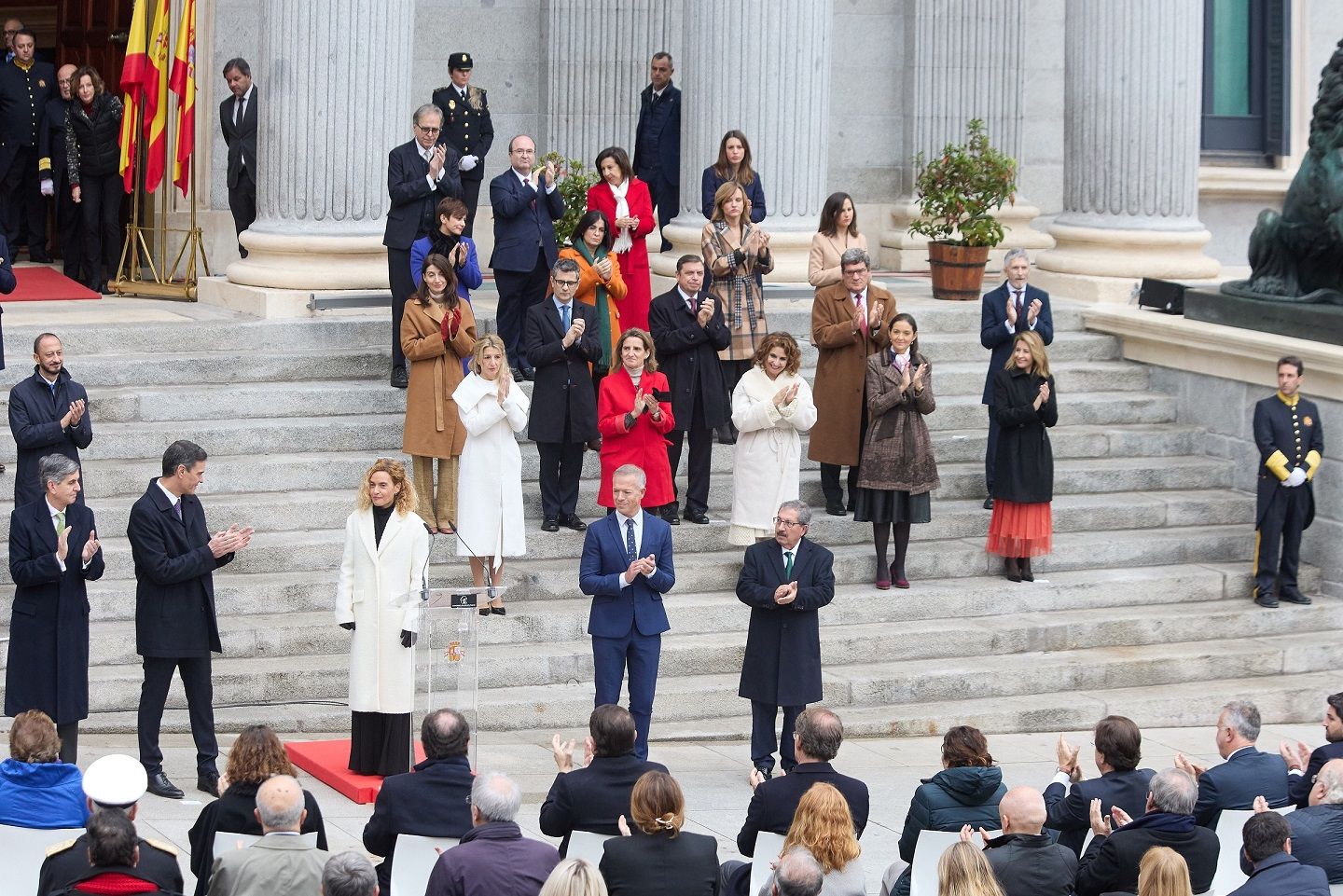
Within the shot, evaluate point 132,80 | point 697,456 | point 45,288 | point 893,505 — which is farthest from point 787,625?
point 45,288

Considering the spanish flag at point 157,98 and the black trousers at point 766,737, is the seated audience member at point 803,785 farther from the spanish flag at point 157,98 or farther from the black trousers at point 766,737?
the spanish flag at point 157,98

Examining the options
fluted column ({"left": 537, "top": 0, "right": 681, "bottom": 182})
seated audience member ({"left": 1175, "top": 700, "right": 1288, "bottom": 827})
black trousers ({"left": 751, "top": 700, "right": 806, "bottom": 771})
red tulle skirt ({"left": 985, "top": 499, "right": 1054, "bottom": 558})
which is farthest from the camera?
fluted column ({"left": 537, "top": 0, "right": 681, "bottom": 182})

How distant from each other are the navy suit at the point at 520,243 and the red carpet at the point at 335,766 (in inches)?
173

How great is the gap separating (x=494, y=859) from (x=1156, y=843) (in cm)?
259

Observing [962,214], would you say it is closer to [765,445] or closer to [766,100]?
[766,100]

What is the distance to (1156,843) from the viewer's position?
27.0 ft

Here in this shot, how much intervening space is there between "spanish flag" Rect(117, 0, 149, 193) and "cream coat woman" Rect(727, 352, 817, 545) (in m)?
6.51

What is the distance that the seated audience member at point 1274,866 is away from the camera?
780 centimetres

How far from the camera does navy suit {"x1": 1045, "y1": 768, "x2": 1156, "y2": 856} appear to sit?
8805 mm

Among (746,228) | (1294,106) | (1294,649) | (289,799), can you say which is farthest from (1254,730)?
(1294,106)

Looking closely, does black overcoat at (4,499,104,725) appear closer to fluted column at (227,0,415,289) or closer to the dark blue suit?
fluted column at (227,0,415,289)

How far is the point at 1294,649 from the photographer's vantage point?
14484 mm

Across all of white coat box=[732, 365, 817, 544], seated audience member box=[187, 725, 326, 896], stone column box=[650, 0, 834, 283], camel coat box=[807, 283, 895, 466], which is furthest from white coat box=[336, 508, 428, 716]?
stone column box=[650, 0, 834, 283]

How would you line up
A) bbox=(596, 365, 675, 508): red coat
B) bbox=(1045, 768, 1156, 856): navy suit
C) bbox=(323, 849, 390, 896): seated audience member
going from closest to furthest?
bbox=(323, 849, 390, 896): seated audience member, bbox=(1045, 768, 1156, 856): navy suit, bbox=(596, 365, 675, 508): red coat
